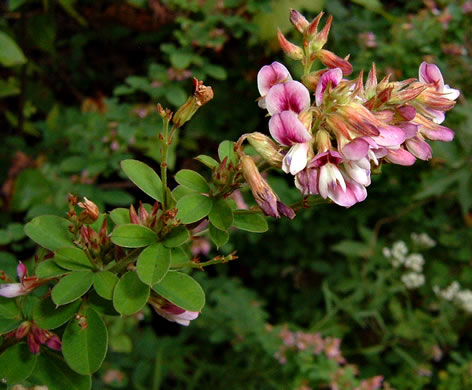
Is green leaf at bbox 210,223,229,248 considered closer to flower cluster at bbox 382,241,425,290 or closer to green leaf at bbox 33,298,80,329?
green leaf at bbox 33,298,80,329

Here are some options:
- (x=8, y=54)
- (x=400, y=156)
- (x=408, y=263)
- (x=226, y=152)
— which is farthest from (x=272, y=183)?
(x=400, y=156)

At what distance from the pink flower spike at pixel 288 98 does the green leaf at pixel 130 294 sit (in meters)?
0.31

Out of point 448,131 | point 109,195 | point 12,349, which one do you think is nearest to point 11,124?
point 109,195

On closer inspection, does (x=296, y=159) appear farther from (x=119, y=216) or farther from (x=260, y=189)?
(x=119, y=216)

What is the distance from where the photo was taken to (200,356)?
2352 mm

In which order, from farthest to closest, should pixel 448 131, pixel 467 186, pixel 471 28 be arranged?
pixel 471 28, pixel 467 186, pixel 448 131

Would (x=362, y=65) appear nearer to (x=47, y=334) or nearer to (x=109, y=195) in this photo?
(x=109, y=195)

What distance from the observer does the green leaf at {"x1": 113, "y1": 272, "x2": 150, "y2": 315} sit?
0.74 meters

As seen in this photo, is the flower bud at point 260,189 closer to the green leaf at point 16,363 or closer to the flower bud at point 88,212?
the flower bud at point 88,212

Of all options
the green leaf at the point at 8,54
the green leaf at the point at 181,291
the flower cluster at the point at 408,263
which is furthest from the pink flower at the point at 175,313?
the flower cluster at the point at 408,263

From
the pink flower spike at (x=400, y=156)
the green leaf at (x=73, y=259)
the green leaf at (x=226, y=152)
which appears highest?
the pink flower spike at (x=400, y=156)

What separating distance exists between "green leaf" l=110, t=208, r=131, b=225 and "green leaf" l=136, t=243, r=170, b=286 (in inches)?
3.5

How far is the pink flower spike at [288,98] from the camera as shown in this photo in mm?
710

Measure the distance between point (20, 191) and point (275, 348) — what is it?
103 centimetres
